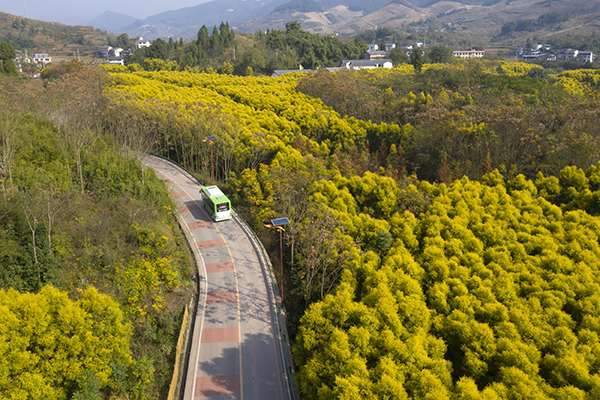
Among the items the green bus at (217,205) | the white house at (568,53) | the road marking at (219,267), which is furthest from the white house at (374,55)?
the road marking at (219,267)

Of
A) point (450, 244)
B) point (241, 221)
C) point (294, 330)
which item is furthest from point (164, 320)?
point (450, 244)

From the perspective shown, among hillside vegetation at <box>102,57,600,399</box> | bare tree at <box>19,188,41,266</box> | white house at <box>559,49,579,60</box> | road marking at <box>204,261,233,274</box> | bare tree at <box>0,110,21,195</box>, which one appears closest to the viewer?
hillside vegetation at <box>102,57,600,399</box>

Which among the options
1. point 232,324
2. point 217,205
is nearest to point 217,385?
point 232,324

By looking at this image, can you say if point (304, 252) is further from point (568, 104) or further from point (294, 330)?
point (568, 104)

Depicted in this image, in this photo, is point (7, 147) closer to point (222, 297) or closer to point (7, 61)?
point (222, 297)

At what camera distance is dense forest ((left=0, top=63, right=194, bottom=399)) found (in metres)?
17.0

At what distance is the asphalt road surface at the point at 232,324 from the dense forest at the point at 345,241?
184 cm

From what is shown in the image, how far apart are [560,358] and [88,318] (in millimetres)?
20951

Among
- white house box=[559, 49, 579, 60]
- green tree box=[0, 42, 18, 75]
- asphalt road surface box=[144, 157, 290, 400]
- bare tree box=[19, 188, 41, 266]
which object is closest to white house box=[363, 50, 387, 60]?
white house box=[559, 49, 579, 60]

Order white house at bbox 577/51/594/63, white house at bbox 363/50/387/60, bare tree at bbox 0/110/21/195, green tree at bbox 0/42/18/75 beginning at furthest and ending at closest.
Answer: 1. white house at bbox 577/51/594/63
2. white house at bbox 363/50/387/60
3. green tree at bbox 0/42/18/75
4. bare tree at bbox 0/110/21/195

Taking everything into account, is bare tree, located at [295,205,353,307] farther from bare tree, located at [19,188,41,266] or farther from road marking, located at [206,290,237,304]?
bare tree, located at [19,188,41,266]

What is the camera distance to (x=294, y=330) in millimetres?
25016

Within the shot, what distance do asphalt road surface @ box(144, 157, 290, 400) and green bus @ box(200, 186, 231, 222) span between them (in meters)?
0.71

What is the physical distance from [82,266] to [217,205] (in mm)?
12230
